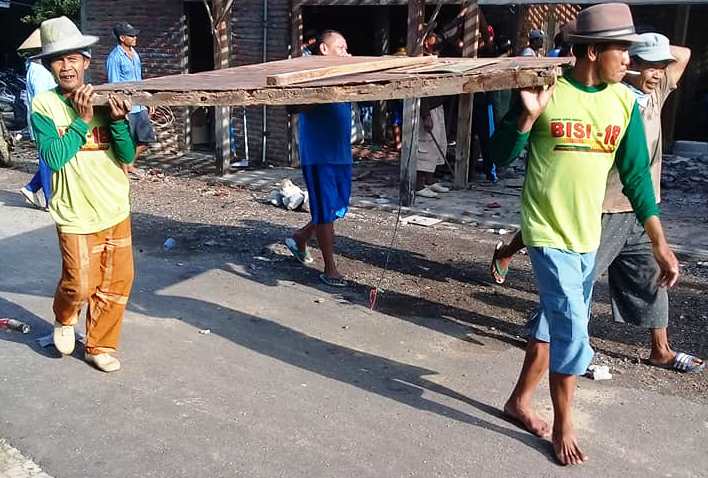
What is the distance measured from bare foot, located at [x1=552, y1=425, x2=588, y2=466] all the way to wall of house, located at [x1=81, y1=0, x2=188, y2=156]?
32.3 feet

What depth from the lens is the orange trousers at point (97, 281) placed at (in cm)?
431

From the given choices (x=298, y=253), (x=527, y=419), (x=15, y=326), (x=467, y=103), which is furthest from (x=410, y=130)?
(x=527, y=419)

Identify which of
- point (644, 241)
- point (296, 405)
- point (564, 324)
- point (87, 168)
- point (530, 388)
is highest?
point (87, 168)

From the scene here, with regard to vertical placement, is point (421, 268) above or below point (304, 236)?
below

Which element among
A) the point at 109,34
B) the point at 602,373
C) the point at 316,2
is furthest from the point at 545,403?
the point at 109,34

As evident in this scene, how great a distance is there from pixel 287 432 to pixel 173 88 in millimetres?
1742

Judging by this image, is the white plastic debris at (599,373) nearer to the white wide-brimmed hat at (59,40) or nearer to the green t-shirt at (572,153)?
the green t-shirt at (572,153)

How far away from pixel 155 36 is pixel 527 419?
10.0 meters

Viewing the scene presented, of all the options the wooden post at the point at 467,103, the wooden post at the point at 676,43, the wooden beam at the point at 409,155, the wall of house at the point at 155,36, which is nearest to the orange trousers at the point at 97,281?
the wooden beam at the point at 409,155

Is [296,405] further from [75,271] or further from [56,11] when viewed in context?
[56,11]

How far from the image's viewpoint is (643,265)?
4.53m

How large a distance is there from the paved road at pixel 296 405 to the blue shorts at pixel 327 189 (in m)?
0.72

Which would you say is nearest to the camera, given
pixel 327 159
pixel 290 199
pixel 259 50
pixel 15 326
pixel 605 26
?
pixel 605 26

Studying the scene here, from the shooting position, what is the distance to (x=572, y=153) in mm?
3406
